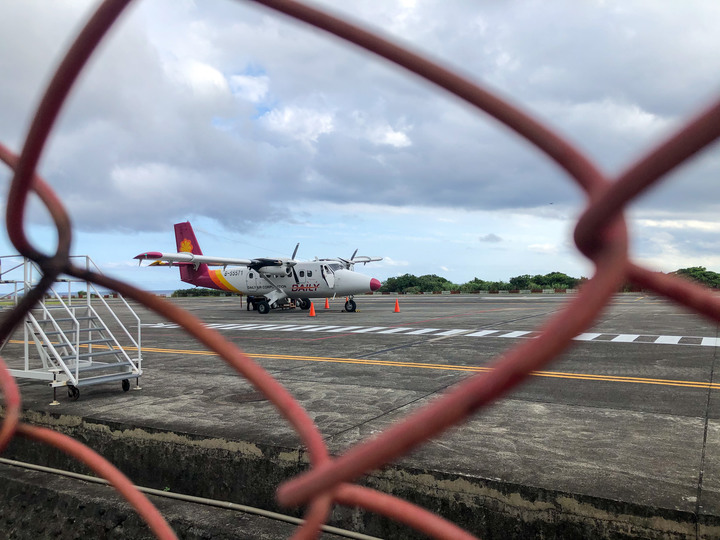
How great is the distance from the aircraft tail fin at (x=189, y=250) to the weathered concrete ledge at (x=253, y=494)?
2350 centimetres

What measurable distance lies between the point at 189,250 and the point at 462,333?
73.3ft

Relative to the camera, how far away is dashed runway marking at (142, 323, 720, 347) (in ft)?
42.7

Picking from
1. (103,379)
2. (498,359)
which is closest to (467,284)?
(103,379)

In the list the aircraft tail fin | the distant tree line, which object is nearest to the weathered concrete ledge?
the aircraft tail fin

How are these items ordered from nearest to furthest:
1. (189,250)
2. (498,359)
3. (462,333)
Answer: (498,359) → (462,333) → (189,250)

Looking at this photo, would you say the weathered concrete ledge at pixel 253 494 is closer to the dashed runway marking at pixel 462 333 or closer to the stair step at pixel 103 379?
the stair step at pixel 103 379

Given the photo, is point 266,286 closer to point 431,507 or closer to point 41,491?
point 41,491

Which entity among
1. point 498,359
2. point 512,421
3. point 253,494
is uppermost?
point 498,359

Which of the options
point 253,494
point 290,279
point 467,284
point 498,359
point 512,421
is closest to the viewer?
point 498,359

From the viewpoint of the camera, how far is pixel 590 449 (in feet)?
16.2

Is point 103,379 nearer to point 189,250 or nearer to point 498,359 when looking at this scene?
point 498,359

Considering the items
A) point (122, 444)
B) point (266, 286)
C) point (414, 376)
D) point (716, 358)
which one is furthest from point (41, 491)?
point (266, 286)

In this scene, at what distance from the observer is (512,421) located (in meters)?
5.96

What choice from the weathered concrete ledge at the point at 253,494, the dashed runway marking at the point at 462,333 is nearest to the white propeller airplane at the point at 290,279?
the dashed runway marking at the point at 462,333
